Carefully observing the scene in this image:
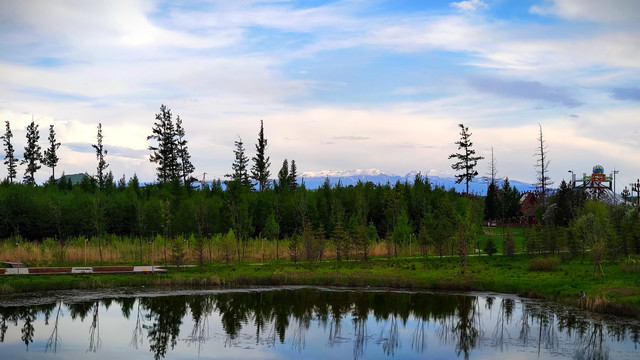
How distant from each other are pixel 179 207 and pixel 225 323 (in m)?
30.6

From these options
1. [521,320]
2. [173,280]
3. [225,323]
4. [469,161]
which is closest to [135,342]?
[225,323]

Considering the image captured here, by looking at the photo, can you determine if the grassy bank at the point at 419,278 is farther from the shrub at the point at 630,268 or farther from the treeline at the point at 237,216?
the treeline at the point at 237,216

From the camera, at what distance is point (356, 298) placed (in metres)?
35.8

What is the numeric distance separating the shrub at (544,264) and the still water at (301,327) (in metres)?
7.81

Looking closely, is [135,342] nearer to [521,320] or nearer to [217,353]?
[217,353]

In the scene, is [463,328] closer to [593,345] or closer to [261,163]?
[593,345]

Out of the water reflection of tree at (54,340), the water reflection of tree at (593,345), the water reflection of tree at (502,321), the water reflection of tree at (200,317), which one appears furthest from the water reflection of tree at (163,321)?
the water reflection of tree at (593,345)

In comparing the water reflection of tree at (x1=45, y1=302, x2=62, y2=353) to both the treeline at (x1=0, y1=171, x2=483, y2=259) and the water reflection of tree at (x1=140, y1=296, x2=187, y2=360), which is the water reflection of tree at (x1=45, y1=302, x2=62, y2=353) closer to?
the water reflection of tree at (x1=140, y1=296, x2=187, y2=360)

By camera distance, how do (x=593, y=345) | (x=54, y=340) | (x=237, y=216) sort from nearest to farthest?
(x=593, y=345) < (x=54, y=340) < (x=237, y=216)

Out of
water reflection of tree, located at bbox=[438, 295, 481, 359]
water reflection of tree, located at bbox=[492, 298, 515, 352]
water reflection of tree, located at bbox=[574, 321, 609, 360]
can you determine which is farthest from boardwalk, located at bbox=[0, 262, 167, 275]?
water reflection of tree, located at bbox=[574, 321, 609, 360]

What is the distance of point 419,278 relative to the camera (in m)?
39.0

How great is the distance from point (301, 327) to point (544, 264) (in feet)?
67.9

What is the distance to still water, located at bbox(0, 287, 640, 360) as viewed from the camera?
960 inches

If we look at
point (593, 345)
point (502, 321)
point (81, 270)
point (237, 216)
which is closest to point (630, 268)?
point (502, 321)
